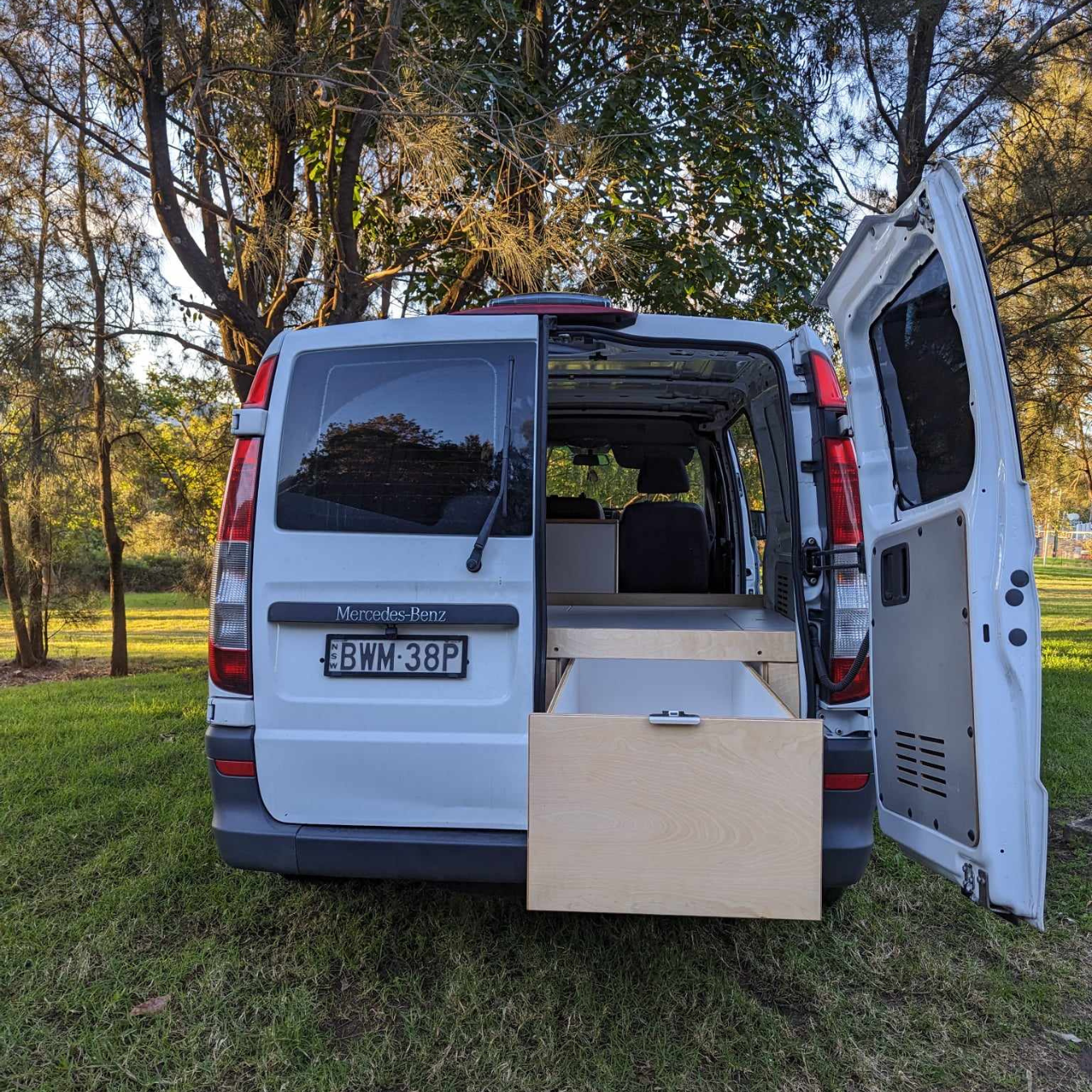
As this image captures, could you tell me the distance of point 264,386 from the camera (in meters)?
2.76

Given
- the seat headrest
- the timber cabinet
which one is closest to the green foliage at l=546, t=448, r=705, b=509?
the seat headrest

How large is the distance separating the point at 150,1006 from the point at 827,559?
2.36 m

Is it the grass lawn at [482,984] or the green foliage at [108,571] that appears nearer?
the grass lawn at [482,984]

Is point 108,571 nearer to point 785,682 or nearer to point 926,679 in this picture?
point 785,682

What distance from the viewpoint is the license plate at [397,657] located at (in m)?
2.56

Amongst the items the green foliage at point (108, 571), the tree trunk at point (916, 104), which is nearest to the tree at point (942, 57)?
the tree trunk at point (916, 104)

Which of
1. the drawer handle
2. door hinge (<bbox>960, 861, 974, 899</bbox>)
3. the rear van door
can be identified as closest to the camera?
the drawer handle

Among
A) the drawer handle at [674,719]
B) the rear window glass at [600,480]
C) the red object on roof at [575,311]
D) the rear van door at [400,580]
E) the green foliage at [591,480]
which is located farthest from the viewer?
the green foliage at [591,480]

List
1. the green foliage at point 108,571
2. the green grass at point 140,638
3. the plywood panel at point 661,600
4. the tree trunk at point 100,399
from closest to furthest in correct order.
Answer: the plywood panel at point 661,600 < the tree trunk at point 100,399 < the green foliage at point 108,571 < the green grass at point 140,638

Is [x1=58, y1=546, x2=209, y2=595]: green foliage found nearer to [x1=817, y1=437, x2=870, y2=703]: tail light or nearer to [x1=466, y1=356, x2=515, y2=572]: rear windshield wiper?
[x1=466, y1=356, x2=515, y2=572]: rear windshield wiper

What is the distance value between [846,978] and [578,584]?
231 centimetres

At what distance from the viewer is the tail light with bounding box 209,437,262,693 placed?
8.59 feet

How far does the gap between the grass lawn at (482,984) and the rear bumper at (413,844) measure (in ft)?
0.84

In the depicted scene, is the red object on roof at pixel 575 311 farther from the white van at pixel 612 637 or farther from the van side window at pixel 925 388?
the van side window at pixel 925 388
